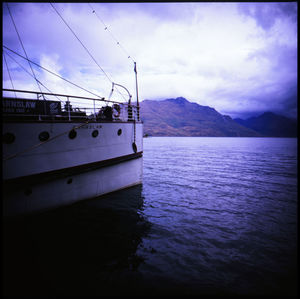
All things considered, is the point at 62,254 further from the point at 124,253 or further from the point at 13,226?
the point at 13,226

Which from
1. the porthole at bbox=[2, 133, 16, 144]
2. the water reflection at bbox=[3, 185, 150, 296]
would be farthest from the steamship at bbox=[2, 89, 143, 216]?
the water reflection at bbox=[3, 185, 150, 296]

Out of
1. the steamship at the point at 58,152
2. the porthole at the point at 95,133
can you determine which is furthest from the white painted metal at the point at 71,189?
the porthole at the point at 95,133

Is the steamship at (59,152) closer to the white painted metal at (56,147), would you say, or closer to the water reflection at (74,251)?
the white painted metal at (56,147)

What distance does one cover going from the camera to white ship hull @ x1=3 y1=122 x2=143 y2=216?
6352mm

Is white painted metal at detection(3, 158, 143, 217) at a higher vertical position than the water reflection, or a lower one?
higher

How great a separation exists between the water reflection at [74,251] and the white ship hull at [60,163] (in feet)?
2.43

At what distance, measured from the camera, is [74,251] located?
565 centimetres

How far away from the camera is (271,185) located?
14.6 metres

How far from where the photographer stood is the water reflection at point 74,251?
4430 millimetres

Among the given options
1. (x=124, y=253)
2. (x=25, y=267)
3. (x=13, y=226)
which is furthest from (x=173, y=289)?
(x=13, y=226)

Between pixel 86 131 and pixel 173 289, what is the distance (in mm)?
6909

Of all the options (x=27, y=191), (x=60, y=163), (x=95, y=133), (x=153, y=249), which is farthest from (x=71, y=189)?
(x=153, y=249)

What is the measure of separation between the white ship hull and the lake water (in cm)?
70

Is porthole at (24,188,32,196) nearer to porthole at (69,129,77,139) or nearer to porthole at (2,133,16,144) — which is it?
porthole at (2,133,16,144)
